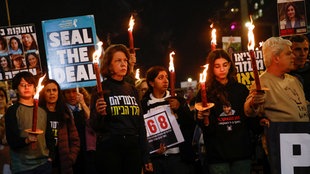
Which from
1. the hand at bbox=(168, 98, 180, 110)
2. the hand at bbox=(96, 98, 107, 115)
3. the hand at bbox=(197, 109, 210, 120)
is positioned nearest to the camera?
the hand at bbox=(96, 98, 107, 115)

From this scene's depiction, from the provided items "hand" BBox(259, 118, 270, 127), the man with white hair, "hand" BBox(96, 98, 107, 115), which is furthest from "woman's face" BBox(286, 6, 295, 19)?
"hand" BBox(96, 98, 107, 115)

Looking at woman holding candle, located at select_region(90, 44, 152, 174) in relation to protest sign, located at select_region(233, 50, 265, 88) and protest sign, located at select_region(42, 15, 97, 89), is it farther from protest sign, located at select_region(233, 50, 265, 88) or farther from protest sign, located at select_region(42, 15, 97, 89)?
protest sign, located at select_region(233, 50, 265, 88)

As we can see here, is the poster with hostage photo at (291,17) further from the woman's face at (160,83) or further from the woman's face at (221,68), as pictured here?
the woman's face at (221,68)

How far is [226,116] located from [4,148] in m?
3.74

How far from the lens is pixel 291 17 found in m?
11.0

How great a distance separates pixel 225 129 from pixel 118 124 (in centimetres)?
126

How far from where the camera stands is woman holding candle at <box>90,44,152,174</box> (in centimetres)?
520

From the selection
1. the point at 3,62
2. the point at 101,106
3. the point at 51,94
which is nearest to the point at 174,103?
the point at 51,94

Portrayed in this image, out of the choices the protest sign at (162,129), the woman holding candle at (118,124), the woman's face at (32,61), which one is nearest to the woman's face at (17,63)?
the woman's face at (32,61)

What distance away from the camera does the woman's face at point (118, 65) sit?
17.9 feet

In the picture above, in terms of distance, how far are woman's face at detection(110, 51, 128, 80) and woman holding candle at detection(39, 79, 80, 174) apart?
134 centimetres

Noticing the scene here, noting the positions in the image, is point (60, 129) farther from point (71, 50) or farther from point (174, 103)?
point (71, 50)

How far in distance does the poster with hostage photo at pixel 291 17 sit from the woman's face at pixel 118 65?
6.33 m

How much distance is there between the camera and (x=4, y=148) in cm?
760
